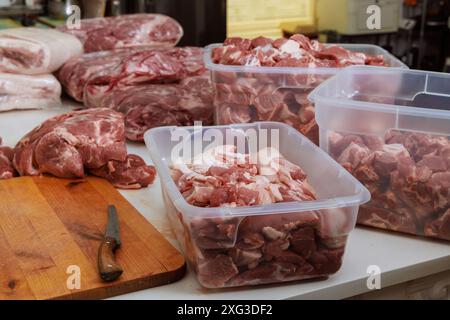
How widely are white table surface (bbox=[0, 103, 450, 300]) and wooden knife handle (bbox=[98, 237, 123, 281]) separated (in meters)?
0.04

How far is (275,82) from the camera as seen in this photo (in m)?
1.40

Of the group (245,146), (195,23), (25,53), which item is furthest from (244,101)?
(195,23)

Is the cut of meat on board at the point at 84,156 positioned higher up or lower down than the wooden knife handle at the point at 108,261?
higher up

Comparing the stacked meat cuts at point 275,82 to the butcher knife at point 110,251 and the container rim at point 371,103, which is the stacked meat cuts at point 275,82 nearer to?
the container rim at point 371,103

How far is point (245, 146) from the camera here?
4.29 ft

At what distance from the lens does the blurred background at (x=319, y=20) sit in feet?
12.1

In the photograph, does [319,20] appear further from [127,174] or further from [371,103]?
[371,103]

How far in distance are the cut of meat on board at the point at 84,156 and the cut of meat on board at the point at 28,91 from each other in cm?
61

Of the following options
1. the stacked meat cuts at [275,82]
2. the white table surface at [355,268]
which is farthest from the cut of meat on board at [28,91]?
the white table surface at [355,268]

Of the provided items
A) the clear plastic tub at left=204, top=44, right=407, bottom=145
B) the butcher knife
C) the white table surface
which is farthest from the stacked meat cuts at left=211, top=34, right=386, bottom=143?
the butcher knife

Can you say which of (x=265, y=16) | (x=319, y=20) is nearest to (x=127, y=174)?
(x=265, y=16)
